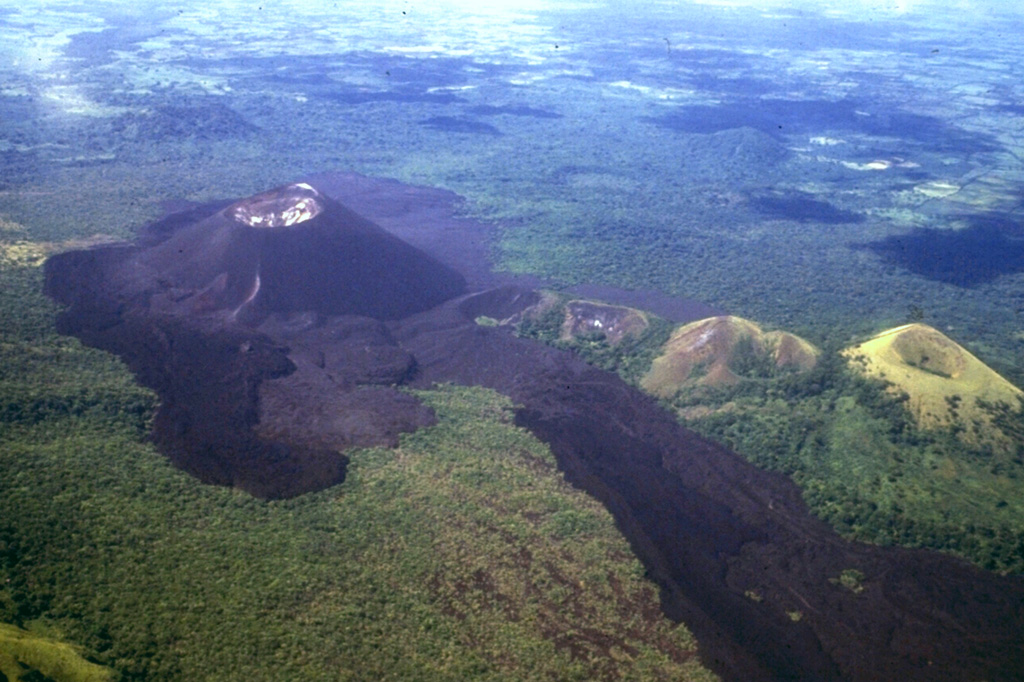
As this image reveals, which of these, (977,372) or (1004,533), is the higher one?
(977,372)

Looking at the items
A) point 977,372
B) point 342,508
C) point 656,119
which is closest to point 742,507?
point 977,372

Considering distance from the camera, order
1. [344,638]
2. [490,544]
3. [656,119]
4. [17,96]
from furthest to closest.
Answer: [656,119]
[17,96]
[490,544]
[344,638]

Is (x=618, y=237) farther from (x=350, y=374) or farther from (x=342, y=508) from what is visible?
(x=342, y=508)

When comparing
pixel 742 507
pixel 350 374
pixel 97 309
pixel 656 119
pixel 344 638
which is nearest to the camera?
pixel 344 638

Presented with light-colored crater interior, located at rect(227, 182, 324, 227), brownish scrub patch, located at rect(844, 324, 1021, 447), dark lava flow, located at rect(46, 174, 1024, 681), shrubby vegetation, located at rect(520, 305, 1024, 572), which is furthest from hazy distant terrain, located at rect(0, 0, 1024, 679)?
light-colored crater interior, located at rect(227, 182, 324, 227)

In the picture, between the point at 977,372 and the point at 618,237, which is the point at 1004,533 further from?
the point at 618,237

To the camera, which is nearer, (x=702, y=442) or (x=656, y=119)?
(x=702, y=442)
